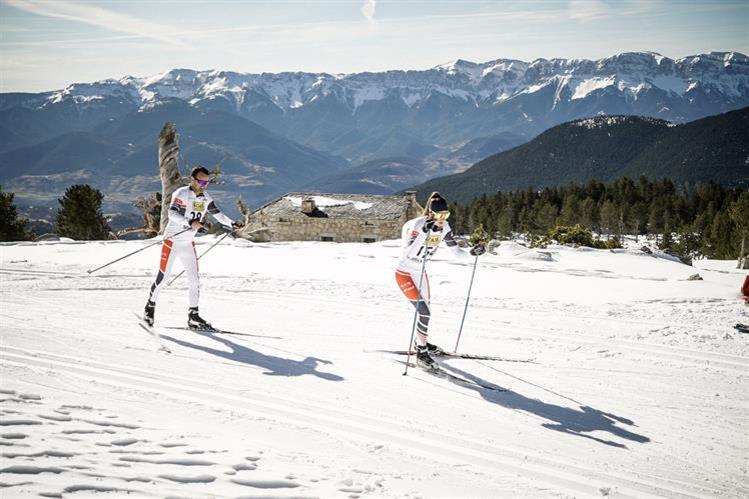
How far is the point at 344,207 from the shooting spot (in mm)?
44250

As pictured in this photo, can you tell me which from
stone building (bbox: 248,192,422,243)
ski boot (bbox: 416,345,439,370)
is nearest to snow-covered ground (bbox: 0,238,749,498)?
ski boot (bbox: 416,345,439,370)

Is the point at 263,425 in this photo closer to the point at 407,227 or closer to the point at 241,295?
the point at 407,227

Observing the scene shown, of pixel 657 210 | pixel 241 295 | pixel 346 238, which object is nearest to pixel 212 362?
pixel 241 295

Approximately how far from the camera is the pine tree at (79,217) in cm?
5916

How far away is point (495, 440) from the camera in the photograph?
5.72 meters

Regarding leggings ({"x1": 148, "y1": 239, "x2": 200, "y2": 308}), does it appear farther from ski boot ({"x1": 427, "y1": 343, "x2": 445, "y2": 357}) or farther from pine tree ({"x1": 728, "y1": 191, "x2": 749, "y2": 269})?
pine tree ({"x1": 728, "y1": 191, "x2": 749, "y2": 269})

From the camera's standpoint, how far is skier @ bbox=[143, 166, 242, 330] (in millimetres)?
9273

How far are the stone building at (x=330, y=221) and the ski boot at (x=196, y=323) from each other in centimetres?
3237

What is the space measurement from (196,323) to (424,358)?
4.19 m

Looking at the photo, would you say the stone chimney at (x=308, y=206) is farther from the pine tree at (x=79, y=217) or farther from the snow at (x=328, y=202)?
the pine tree at (x=79, y=217)

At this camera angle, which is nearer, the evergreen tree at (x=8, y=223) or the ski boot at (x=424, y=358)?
the ski boot at (x=424, y=358)

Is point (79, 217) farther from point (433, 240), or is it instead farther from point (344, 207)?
point (433, 240)

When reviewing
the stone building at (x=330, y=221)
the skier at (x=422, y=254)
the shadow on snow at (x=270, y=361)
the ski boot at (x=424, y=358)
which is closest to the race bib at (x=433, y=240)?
the skier at (x=422, y=254)

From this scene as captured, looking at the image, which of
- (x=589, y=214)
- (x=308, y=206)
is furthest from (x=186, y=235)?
(x=589, y=214)
